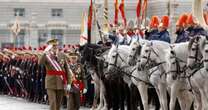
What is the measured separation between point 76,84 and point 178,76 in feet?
11.3

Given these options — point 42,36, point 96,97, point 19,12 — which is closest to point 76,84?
point 96,97

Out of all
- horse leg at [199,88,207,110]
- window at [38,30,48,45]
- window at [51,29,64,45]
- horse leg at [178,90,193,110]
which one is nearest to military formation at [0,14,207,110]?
horse leg at [178,90,193,110]

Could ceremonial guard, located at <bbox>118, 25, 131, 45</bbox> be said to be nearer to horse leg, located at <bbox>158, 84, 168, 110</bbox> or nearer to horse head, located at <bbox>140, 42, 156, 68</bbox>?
horse head, located at <bbox>140, 42, 156, 68</bbox>

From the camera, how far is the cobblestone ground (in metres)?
22.2

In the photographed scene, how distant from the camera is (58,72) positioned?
1778cm

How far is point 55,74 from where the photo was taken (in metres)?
17.8

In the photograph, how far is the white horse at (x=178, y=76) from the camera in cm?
1575

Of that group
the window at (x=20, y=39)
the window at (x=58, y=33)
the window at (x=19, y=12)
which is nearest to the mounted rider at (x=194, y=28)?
the window at (x=20, y=39)

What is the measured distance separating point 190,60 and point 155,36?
3.22 metres

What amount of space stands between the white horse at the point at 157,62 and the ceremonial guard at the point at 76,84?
227 centimetres

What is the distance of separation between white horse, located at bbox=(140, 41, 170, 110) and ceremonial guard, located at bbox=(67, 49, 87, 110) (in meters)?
2.27

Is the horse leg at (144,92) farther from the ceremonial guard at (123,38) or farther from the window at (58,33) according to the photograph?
the window at (58,33)

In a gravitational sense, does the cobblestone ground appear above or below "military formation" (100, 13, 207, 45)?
below

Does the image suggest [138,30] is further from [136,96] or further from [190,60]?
[190,60]
